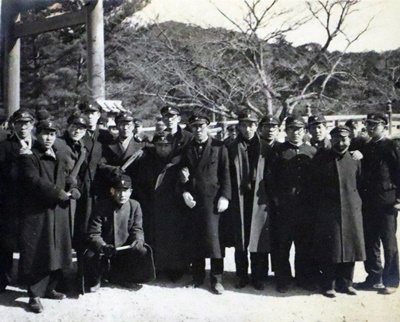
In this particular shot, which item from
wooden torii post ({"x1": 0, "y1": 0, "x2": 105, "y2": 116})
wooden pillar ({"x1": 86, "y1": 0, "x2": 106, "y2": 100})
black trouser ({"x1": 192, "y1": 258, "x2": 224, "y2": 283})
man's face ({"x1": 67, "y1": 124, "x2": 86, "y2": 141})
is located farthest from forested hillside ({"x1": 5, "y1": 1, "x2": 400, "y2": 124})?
man's face ({"x1": 67, "y1": 124, "x2": 86, "y2": 141})

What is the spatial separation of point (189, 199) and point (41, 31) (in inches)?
192

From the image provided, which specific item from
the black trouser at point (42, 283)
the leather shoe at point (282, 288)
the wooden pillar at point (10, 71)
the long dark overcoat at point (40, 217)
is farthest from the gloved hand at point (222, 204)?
the wooden pillar at point (10, 71)

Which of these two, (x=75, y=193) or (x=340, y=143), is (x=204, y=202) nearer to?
(x=75, y=193)

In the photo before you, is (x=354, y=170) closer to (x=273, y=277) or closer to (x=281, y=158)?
(x=281, y=158)

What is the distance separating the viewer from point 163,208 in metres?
4.19

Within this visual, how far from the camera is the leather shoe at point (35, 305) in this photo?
341 centimetres

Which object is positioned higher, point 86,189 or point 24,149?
point 24,149

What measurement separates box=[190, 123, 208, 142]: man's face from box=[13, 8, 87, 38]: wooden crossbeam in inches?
134

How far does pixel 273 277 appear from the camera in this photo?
14.2ft

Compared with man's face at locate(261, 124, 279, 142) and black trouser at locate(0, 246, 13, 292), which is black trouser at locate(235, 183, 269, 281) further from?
black trouser at locate(0, 246, 13, 292)

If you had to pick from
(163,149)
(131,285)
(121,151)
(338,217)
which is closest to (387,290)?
(338,217)

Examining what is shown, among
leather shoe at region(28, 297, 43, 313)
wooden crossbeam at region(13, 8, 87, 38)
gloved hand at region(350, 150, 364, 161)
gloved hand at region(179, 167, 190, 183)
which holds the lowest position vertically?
leather shoe at region(28, 297, 43, 313)

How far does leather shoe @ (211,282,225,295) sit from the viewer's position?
3891 mm

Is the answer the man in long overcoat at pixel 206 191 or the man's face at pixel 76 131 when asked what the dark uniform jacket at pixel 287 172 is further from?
the man's face at pixel 76 131
